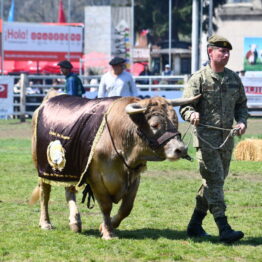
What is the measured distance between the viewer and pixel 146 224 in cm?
977

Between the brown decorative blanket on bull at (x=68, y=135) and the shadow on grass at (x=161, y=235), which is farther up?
the brown decorative blanket on bull at (x=68, y=135)

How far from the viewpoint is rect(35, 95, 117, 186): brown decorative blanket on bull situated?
8.91m

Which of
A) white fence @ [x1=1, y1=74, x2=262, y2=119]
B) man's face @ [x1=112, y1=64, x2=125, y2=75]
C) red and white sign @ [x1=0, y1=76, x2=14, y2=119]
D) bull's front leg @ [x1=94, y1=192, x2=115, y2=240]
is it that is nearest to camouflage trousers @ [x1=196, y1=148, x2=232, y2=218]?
bull's front leg @ [x1=94, y1=192, x2=115, y2=240]

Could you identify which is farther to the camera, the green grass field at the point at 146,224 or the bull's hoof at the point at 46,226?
the bull's hoof at the point at 46,226

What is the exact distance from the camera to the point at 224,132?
8.48 metres

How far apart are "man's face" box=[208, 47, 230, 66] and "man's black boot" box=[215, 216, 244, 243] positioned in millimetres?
1580

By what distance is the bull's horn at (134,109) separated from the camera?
822 centimetres

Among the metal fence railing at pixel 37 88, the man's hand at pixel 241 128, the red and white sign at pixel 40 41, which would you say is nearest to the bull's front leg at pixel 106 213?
the man's hand at pixel 241 128

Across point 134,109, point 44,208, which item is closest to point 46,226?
point 44,208

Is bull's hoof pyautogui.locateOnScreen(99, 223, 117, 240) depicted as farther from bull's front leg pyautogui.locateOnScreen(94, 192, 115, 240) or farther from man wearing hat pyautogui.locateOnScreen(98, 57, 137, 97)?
man wearing hat pyautogui.locateOnScreen(98, 57, 137, 97)

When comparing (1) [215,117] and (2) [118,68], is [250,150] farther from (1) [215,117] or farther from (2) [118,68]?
(1) [215,117]

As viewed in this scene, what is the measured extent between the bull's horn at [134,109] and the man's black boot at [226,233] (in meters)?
1.36

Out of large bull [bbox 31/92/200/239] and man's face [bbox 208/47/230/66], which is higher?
man's face [bbox 208/47/230/66]

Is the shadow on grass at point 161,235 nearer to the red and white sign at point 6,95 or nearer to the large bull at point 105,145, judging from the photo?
the large bull at point 105,145
